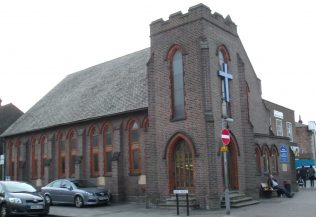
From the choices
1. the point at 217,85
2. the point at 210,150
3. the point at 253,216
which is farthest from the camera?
the point at 217,85

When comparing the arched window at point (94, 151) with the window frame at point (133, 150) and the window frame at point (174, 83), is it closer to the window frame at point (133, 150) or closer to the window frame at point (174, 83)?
the window frame at point (133, 150)

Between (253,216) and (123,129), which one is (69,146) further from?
(253,216)

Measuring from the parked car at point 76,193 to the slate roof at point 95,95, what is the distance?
4.84 metres

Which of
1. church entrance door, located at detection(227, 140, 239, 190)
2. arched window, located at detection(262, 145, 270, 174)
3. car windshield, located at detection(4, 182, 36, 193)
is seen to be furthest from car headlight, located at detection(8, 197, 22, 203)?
arched window, located at detection(262, 145, 270, 174)

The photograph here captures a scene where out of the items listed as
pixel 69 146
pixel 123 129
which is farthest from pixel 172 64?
pixel 69 146

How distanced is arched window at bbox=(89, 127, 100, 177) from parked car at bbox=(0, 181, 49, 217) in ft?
29.5

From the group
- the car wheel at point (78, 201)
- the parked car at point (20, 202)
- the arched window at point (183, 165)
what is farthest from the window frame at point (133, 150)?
the parked car at point (20, 202)

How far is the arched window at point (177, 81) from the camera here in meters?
20.6

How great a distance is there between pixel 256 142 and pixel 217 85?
258 inches

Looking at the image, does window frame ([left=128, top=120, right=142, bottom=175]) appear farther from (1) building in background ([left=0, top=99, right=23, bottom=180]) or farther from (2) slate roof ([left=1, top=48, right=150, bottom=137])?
(1) building in background ([left=0, top=99, right=23, bottom=180])

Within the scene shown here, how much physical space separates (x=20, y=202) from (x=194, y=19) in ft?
37.8

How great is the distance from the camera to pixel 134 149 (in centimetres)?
2480

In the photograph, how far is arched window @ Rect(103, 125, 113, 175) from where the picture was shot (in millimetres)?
26266

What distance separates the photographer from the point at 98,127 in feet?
88.8
